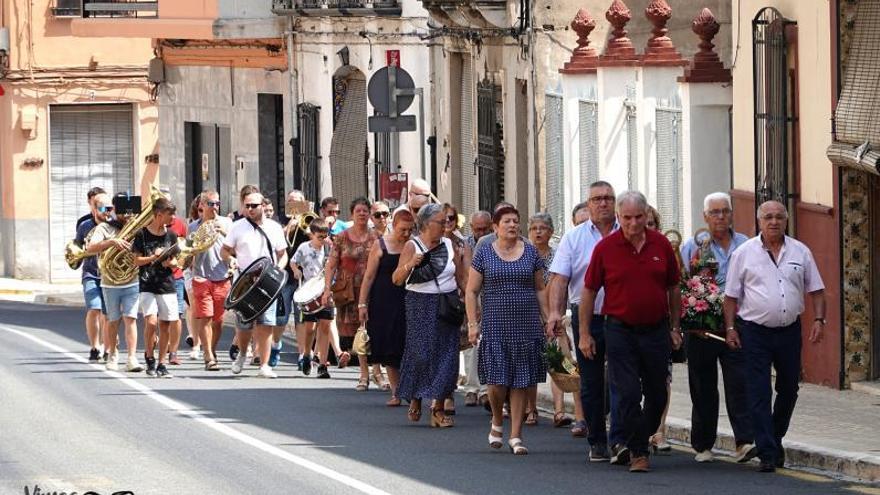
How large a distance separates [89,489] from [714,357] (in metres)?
4.13

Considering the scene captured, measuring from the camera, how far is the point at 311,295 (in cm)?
2202

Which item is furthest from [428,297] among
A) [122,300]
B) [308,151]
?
[308,151]

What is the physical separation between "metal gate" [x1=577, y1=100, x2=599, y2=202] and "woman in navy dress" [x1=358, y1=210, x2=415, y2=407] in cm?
711

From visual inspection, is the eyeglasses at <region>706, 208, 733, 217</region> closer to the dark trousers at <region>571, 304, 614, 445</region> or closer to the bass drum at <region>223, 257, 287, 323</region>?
the dark trousers at <region>571, 304, 614, 445</region>

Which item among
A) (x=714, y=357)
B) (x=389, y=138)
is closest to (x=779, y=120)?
(x=714, y=357)

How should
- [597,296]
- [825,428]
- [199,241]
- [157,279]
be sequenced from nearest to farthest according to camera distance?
[597,296], [825,428], [157,279], [199,241]

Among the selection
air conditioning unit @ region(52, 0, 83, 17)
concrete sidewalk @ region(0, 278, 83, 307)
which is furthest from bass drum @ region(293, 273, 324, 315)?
air conditioning unit @ region(52, 0, 83, 17)

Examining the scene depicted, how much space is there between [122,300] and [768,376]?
963cm

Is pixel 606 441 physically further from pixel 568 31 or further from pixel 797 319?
pixel 568 31

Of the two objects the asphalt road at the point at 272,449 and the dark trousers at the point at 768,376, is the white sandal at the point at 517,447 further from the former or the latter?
the dark trousers at the point at 768,376

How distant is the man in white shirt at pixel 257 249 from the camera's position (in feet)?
71.2

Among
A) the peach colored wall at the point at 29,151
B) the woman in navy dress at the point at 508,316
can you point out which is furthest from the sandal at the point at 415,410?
the peach colored wall at the point at 29,151

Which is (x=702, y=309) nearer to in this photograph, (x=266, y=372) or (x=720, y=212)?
(x=720, y=212)

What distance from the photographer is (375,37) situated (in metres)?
35.3
